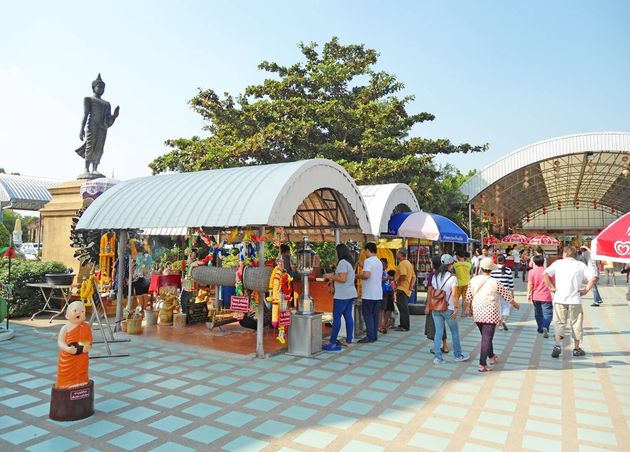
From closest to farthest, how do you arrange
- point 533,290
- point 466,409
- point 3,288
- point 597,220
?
point 466,409
point 533,290
point 3,288
point 597,220

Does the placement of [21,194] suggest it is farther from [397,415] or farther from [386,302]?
[397,415]

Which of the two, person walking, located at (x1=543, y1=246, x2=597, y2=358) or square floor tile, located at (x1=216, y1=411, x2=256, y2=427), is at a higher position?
person walking, located at (x1=543, y1=246, x2=597, y2=358)

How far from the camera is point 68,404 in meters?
4.39

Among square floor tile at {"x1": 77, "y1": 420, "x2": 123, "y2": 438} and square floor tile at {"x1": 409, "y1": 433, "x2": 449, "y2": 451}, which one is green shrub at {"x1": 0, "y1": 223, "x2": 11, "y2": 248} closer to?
square floor tile at {"x1": 77, "y1": 420, "x2": 123, "y2": 438}

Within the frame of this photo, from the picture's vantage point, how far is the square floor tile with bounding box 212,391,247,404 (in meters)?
5.10

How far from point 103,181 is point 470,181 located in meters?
18.6

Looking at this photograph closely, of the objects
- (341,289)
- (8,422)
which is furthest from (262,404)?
(341,289)

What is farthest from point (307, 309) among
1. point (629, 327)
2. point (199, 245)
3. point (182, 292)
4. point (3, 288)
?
point (629, 327)

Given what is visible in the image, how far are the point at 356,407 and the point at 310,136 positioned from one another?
17.0m

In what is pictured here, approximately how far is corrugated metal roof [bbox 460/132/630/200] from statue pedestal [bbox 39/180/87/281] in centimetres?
1922

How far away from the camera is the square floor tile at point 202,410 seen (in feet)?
15.3

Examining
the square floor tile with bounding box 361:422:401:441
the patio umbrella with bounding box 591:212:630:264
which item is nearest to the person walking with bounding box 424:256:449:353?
the patio umbrella with bounding box 591:212:630:264

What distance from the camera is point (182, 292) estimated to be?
10.1 meters

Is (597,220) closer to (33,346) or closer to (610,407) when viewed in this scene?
(610,407)
